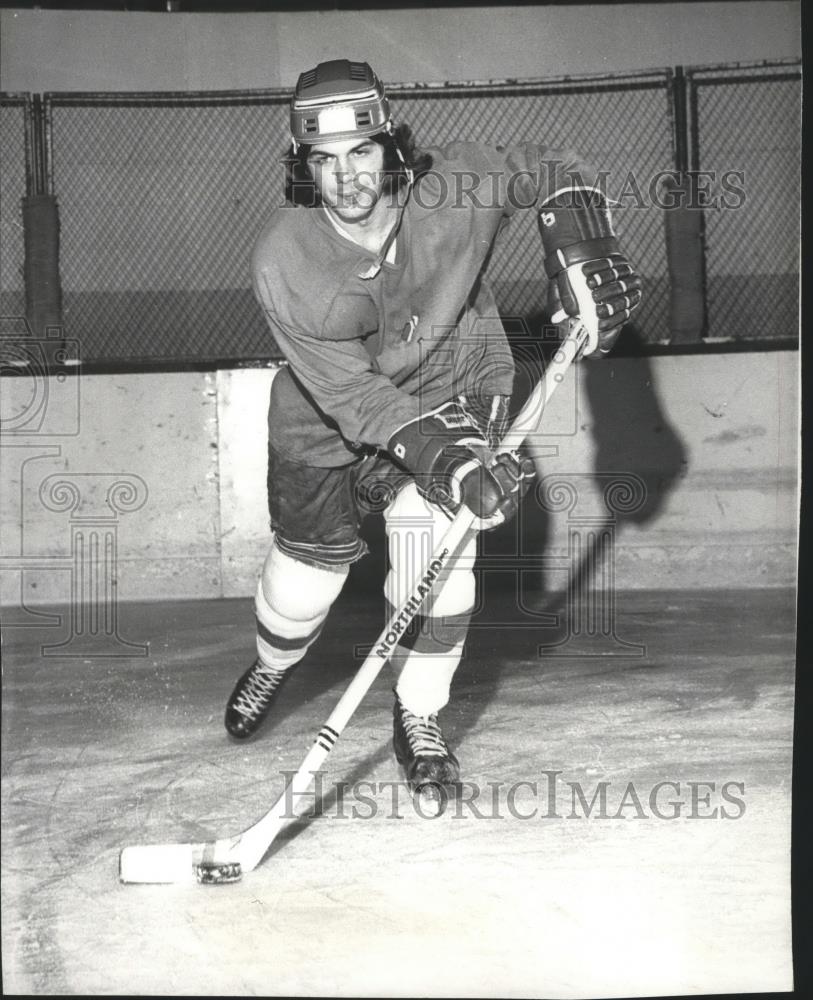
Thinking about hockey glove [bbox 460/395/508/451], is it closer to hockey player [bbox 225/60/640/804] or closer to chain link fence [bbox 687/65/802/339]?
hockey player [bbox 225/60/640/804]

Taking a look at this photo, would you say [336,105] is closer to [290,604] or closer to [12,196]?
[290,604]

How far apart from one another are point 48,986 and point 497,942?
59 cm

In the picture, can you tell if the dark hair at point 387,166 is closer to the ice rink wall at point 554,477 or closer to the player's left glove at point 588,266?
the player's left glove at point 588,266

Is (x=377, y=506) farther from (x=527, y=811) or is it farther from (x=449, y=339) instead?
(x=527, y=811)

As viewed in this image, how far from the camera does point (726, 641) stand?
2758 millimetres

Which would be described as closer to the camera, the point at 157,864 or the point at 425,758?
the point at 157,864

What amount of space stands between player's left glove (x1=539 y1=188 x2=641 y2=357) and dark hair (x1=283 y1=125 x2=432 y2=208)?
23 centimetres

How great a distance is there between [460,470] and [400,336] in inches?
Answer: 14.3

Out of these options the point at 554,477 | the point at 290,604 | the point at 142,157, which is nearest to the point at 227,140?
the point at 142,157

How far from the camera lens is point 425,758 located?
1979mm

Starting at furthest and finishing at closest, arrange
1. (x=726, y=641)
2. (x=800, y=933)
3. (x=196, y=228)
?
1. (x=196, y=228)
2. (x=726, y=641)
3. (x=800, y=933)

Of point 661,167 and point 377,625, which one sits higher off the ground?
point 661,167

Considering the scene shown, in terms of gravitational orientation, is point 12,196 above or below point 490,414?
above

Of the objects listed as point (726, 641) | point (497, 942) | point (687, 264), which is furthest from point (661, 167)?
point (497, 942)
